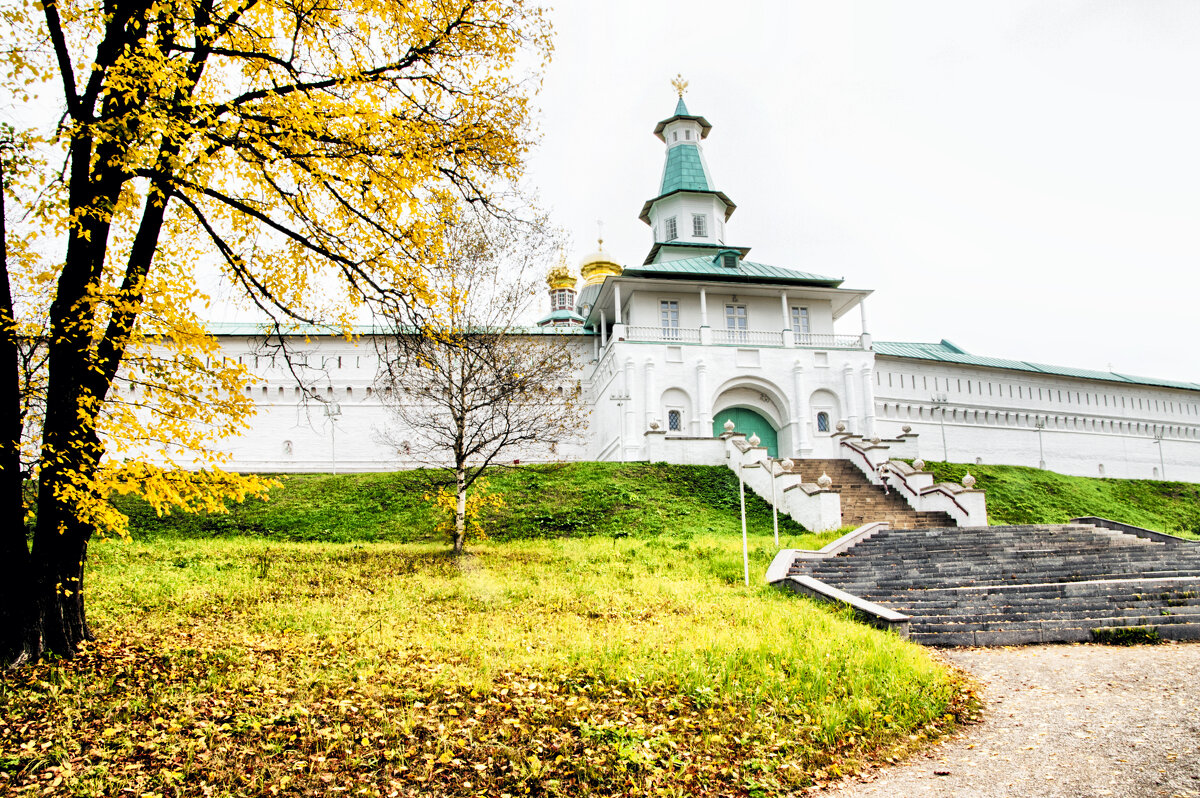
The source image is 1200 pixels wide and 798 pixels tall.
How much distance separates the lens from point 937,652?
10.5 meters

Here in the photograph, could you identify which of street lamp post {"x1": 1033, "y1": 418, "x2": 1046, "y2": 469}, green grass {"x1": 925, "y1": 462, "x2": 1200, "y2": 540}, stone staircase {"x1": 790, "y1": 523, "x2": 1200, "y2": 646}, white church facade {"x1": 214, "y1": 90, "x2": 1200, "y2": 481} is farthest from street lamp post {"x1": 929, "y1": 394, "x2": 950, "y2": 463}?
stone staircase {"x1": 790, "y1": 523, "x2": 1200, "y2": 646}

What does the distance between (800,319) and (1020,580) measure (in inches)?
822

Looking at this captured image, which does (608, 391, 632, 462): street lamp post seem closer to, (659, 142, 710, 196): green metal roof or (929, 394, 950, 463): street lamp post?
(659, 142, 710, 196): green metal roof

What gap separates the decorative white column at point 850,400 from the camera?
31.6m

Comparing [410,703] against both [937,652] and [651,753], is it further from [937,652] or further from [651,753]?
[937,652]

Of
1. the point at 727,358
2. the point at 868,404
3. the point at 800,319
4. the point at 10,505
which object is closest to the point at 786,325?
the point at 800,319

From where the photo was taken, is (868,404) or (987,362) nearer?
(868,404)

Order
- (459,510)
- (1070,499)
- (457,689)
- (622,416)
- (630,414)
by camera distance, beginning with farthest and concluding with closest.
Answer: (622,416), (630,414), (1070,499), (459,510), (457,689)

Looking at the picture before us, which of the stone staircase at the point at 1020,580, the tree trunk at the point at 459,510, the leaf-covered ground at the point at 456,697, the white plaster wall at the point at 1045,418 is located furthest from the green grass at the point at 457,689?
the white plaster wall at the point at 1045,418

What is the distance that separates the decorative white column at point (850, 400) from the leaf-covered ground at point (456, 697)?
20946 mm

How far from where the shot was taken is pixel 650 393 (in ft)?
98.4

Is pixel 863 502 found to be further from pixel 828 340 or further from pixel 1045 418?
pixel 1045 418

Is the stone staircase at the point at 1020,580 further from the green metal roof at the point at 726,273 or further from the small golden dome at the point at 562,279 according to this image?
the small golden dome at the point at 562,279

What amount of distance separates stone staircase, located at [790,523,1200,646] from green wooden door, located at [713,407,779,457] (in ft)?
43.7
